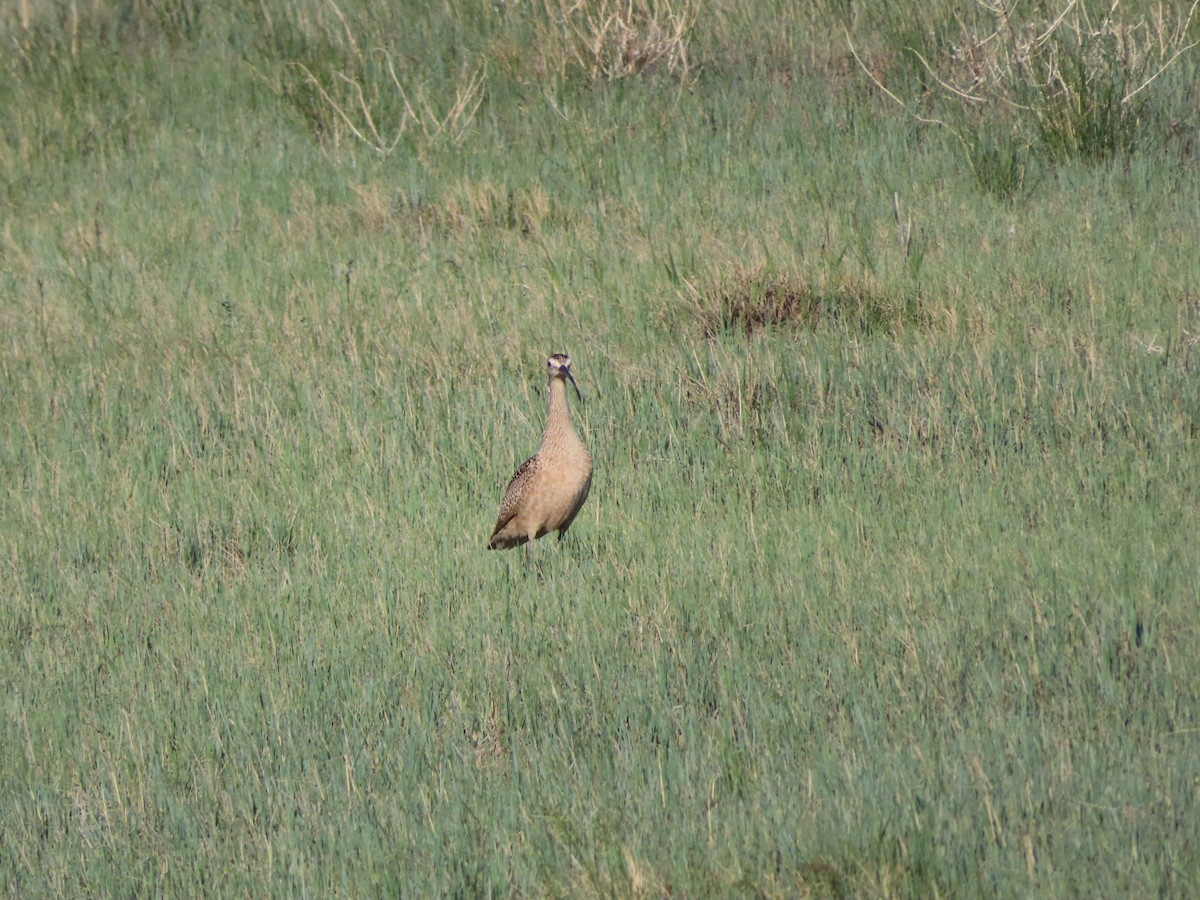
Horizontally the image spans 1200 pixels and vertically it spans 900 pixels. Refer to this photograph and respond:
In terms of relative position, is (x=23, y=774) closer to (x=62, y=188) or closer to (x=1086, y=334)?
(x=1086, y=334)

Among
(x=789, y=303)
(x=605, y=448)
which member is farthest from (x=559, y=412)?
(x=789, y=303)

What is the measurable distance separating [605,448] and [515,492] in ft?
2.97

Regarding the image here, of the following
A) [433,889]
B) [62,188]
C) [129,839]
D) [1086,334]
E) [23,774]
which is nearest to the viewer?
[433,889]

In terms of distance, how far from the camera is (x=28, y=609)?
6.45 m

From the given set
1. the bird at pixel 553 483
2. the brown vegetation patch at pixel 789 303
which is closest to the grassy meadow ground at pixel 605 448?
the brown vegetation patch at pixel 789 303

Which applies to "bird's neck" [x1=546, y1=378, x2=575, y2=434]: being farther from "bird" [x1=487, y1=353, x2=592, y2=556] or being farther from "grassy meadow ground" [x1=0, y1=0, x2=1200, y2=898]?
"grassy meadow ground" [x1=0, y1=0, x2=1200, y2=898]

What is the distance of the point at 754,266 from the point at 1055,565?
11.7 feet

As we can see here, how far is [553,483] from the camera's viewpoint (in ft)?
20.9

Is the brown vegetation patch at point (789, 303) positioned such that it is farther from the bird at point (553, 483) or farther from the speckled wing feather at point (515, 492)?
the speckled wing feather at point (515, 492)

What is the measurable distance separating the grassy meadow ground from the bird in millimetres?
155

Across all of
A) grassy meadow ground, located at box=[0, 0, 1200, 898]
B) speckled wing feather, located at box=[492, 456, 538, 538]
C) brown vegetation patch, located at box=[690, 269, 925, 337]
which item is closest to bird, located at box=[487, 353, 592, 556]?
speckled wing feather, located at box=[492, 456, 538, 538]

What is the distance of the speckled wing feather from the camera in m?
6.55

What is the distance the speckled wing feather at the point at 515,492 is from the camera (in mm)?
6555

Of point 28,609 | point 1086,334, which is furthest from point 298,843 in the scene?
point 1086,334
